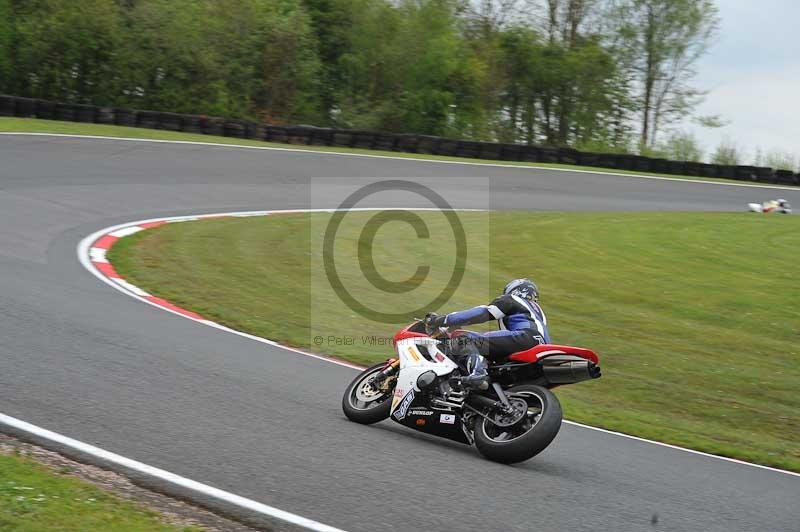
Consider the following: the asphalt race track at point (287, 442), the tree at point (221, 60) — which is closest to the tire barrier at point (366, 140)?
the tree at point (221, 60)

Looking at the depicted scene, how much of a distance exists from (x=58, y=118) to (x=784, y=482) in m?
26.5

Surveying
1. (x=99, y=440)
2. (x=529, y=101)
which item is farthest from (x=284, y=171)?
(x=529, y=101)

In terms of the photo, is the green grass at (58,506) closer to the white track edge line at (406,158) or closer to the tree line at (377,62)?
the white track edge line at (406,158)

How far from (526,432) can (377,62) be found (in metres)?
40.3

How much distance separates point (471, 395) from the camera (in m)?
7.06

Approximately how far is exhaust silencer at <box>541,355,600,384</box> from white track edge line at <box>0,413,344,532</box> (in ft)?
7.86

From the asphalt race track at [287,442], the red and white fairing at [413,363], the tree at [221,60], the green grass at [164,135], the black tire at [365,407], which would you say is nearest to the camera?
the asphalt race track at [287,442]

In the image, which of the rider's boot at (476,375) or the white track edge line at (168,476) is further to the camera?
the rider's boot at (476,375)

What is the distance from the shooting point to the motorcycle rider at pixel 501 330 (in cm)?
705

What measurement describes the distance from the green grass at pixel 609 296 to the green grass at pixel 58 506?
195 inches

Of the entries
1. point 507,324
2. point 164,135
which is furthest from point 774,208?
point 507,324

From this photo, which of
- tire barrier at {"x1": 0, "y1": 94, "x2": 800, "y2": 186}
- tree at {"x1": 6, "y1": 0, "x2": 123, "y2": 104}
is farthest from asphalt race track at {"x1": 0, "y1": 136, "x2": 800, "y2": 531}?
tree at {"x1": 6, "y1": 0, "x2": 123, "y2": 104}

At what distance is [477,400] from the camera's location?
701 centimetres

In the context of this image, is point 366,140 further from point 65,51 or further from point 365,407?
point 365,407
